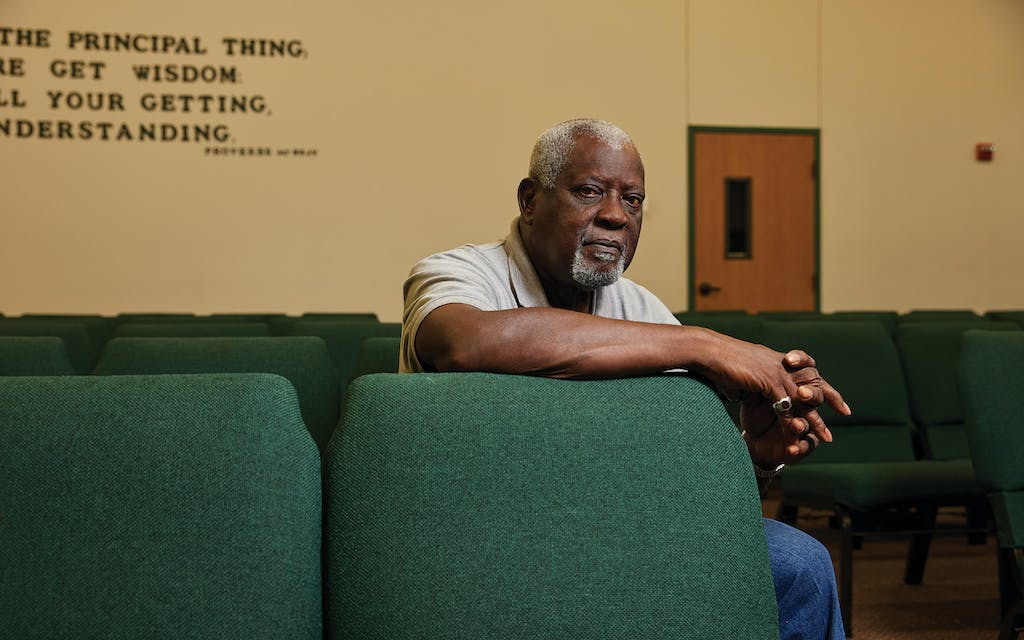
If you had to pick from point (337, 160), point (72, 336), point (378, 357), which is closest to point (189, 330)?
point (72, 336)

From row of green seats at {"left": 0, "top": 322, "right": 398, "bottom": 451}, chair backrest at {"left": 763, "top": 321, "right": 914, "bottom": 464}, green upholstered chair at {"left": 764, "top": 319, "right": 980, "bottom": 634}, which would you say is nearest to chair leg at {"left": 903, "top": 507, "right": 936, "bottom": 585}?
green upholstered chair at {"left": 764, "top": 319, "right": 980, "bottom": 634}

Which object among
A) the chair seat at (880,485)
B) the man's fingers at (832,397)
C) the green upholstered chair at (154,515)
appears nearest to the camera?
the green upholstered chair at (154,515)

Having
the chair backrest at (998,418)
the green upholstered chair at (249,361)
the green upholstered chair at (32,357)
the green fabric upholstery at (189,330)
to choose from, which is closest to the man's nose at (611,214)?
the green upholstered chair at (249,361)

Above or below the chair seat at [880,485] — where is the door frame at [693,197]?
above

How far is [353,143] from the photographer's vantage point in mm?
7691

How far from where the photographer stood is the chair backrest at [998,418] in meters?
2.35

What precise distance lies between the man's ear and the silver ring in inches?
25.7

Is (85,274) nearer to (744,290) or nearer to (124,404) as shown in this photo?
(744,290)

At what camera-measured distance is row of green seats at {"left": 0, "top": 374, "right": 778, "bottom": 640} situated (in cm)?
106

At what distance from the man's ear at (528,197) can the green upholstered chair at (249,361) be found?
877 millimetres

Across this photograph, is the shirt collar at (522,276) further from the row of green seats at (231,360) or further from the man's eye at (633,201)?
the row of green seats at (231,360)

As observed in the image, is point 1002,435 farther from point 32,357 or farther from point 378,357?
point 32,357

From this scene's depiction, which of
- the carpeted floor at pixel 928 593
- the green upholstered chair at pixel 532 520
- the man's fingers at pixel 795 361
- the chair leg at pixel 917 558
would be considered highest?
the man's fingers at pixel 795 361

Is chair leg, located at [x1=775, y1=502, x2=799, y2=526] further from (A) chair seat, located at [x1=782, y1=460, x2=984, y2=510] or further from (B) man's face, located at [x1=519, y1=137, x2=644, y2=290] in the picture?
(B) man's face, located at [x1=519, y1=137, x2=644, y2=290]
